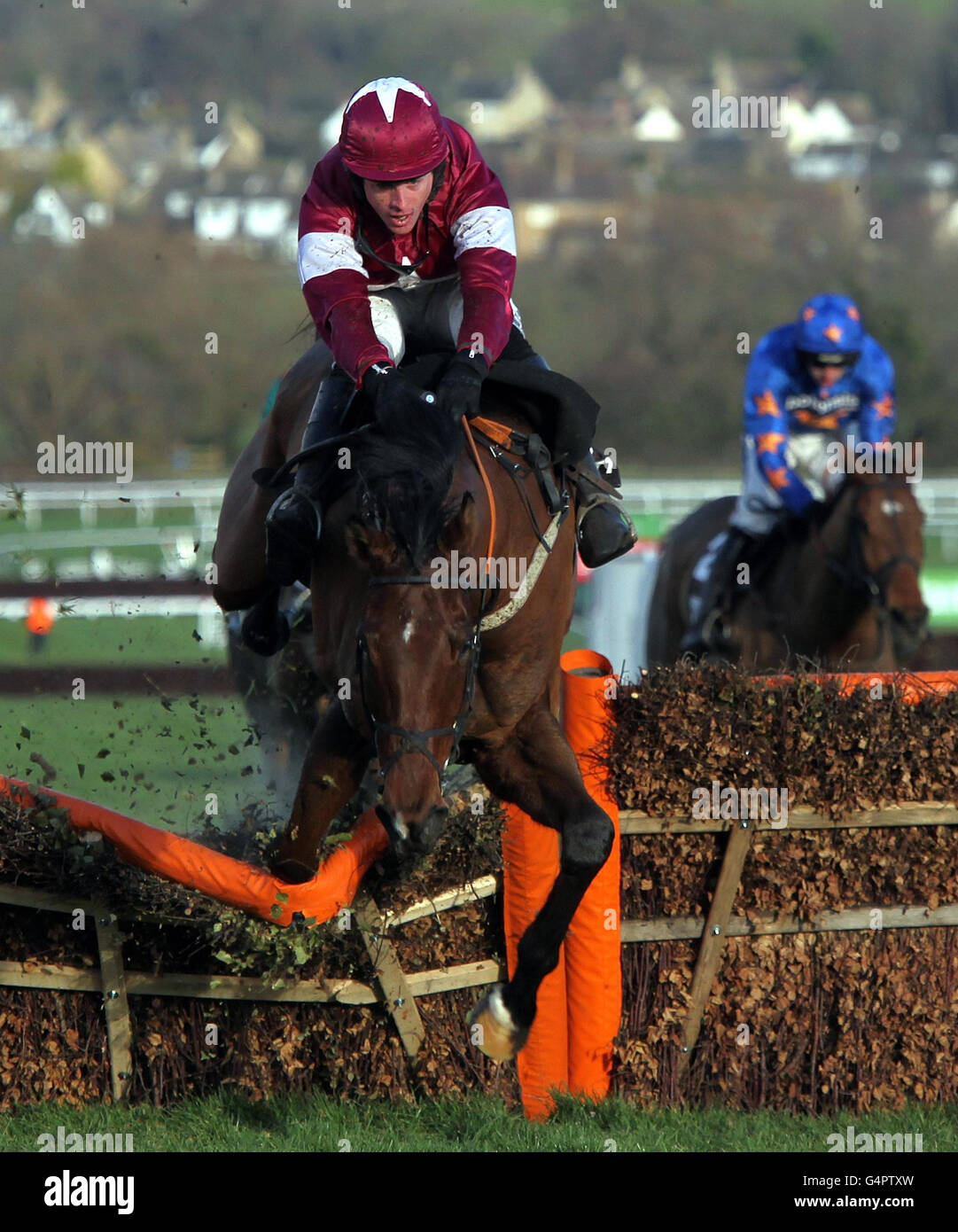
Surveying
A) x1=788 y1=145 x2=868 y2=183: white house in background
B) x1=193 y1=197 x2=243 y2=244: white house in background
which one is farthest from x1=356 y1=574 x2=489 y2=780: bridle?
x1=788 y1=145 x2=868 y2=183: white house in background

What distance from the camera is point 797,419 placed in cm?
895

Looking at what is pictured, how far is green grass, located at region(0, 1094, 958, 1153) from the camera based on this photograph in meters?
4.10

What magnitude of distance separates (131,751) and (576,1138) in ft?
19.6

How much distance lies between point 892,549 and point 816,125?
61.2 metres

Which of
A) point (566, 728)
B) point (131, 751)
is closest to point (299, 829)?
point (566, 728)

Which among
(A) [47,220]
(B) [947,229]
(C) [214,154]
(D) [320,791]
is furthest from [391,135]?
(C) [214,154]

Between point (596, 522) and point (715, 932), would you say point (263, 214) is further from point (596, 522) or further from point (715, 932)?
point (715, 932)

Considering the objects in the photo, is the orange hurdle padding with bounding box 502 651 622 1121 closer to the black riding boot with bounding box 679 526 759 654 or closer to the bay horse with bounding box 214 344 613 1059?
the bay horse with bounding box 214 344 613 1059

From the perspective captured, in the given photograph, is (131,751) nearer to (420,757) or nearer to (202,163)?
(420,757)

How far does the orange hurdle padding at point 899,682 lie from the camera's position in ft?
15.5

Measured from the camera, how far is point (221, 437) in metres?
31.1

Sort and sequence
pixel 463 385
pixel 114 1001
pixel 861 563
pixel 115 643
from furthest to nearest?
pixel 115 643, pixel 861 563, pixel 114 1001, pixel 463 385

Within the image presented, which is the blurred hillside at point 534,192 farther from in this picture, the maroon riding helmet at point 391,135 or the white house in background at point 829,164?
the maroon riding helmet at point 391,135

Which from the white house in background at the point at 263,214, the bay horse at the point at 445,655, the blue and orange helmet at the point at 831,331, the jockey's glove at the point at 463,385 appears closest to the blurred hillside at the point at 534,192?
the white house in background at the point at 263,214
